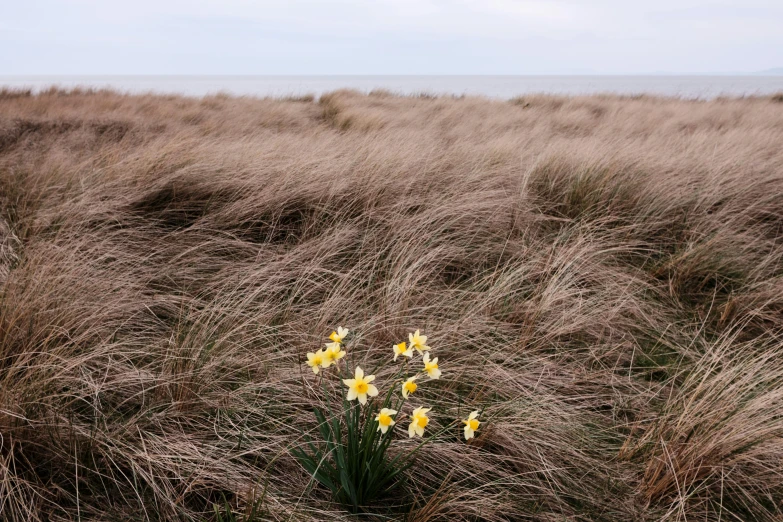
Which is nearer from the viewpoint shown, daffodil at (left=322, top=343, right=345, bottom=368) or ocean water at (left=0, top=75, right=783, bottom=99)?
daffodil at (left=322, top=343, right=345, bottom=368)

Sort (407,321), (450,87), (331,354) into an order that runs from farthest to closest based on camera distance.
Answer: (450,87) → (407,321) → (331,354)

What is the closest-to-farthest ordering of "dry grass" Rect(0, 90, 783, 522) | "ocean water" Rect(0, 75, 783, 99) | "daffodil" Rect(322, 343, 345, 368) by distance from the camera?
"daffodil" Rect(322, 343, 345, 368), "dry grass" Rect(0, 90, 783, 522), "ocean water" Rect(0, 75, 783, 99)

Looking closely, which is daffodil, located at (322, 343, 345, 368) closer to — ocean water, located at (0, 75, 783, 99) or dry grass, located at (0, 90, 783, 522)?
dry grass, located at (0, 90, 783, 522)

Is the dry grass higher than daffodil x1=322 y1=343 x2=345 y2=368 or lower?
lower

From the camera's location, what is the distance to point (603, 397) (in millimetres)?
2072

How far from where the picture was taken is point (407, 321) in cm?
230

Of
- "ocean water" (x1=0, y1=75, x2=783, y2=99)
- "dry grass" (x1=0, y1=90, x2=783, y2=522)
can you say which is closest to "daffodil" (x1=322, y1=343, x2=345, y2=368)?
"dry grass" (x1=0, y1=90, x2=783, y2=522)

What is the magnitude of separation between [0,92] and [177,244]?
38.3 feet

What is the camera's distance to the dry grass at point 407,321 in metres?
1.53

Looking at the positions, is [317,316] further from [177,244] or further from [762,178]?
[762,178]

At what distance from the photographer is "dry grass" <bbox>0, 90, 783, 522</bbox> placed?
1.53 m

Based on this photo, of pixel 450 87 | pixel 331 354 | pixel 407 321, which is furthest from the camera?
pixel 450 87

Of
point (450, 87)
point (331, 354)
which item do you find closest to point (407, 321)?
point (331, 354)

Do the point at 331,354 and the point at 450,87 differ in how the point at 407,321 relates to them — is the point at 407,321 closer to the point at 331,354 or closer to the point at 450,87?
the point at 331,354
